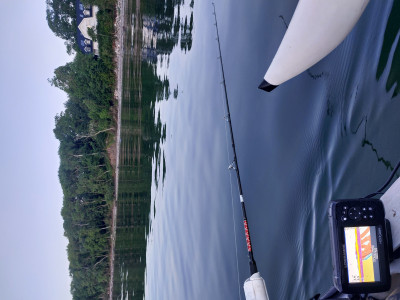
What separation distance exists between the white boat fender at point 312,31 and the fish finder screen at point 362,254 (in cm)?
255

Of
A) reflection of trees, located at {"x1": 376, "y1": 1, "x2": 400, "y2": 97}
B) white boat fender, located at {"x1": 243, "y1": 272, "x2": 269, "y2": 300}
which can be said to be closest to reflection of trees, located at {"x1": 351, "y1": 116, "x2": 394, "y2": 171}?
reflection of trees, located at {"x1": 376, "y1": 1, "x2": 400, "y2": 97}

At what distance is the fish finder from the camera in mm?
2623

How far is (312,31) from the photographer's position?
4.22 m

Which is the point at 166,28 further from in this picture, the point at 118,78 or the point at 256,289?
the point at 256,289

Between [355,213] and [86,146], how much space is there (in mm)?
33273

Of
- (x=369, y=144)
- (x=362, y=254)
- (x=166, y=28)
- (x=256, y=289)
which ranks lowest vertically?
(x=256, y=289)

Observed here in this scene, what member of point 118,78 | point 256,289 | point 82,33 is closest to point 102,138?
point 118,78

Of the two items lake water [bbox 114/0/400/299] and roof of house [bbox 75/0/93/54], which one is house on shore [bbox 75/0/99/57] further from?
lake water [bbox 114/0/400/299]

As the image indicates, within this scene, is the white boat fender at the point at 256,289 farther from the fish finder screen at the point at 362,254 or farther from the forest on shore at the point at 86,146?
the forest on shore at the point at 86,146

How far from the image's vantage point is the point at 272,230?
23.5 feet

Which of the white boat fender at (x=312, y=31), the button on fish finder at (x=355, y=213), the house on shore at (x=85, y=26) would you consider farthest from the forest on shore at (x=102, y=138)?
the button on fish finder at (x=355, y=213)

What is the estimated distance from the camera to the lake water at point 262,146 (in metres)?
4.89

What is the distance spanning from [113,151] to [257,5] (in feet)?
77.1

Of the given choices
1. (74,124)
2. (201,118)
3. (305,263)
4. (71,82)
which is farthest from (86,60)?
(305,263)
